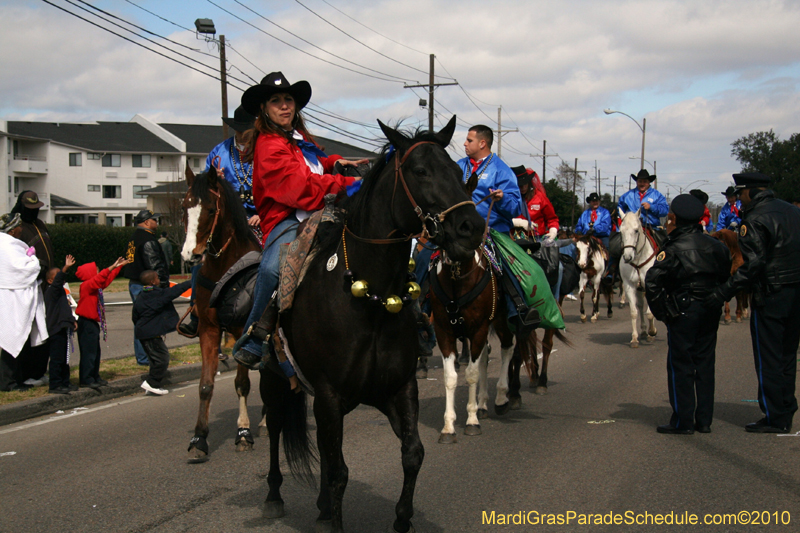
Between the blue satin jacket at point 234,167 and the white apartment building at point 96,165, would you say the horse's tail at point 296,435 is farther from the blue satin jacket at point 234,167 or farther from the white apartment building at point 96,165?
the white apartment building at point 96,165

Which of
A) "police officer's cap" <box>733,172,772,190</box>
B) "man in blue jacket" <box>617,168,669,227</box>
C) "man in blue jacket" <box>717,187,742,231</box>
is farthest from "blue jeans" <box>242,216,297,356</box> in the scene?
"man in blue jacket" <box>717,187,742,231</box>

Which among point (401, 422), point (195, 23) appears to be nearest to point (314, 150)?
point (401, 422)

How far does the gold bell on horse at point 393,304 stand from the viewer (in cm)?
387

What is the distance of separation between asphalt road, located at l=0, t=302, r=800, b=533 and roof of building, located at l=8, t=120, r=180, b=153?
217 ft

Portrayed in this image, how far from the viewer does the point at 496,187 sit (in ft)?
24.6

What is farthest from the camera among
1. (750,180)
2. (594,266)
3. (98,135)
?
(98,135)

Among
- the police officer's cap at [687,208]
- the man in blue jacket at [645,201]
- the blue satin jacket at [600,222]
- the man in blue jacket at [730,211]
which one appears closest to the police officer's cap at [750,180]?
the police officer's cap at [687,208]

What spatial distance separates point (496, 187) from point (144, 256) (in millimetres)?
6408

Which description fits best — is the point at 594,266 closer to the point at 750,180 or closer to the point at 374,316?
the point at 750,180

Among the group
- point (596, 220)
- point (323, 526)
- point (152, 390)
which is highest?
point (596, 220)

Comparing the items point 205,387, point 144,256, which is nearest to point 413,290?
point 205,387

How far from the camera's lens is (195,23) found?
76.8 ft

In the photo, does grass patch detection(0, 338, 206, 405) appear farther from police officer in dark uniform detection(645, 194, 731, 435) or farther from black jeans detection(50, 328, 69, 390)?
police officer in dark uniform detection(645, 194, 731, 435)

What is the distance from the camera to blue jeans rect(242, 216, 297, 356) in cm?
458
